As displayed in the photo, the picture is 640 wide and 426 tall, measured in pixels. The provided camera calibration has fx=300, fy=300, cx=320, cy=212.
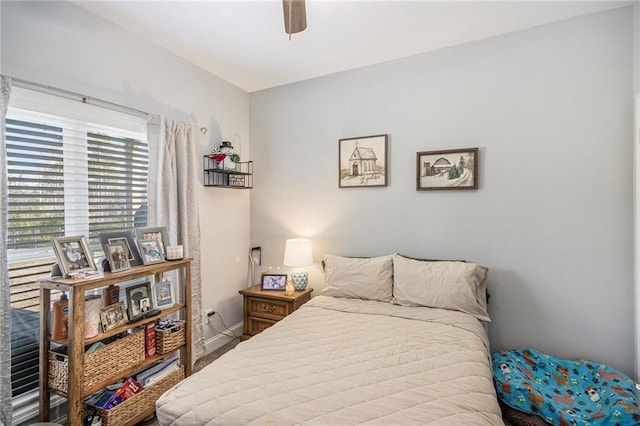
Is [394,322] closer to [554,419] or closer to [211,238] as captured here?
[554,419]

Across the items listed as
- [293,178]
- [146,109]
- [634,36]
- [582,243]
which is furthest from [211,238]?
[634,36]

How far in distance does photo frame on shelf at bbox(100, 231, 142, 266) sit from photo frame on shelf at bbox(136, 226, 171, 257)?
0.05 meters

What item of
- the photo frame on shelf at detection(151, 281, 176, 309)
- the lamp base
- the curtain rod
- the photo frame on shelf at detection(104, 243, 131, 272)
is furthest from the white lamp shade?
the curtain rod

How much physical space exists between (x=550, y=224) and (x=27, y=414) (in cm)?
356

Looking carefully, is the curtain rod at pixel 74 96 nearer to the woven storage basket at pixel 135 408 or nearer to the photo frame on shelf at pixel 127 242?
the photo frame on shelf at pixel 127 242

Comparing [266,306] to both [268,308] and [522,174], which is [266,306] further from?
[522,174]

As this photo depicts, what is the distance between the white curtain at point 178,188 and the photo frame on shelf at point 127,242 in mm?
369

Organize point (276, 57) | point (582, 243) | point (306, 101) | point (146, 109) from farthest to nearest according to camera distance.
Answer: point (306, 101), point (276, 57), point (146, 109), point (582, 243)

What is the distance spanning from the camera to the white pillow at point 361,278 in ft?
8.09

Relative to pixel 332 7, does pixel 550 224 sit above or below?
below

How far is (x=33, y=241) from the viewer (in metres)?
1.74

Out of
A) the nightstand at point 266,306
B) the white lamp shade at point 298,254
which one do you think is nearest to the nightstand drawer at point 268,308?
the nightstand at point 266,306

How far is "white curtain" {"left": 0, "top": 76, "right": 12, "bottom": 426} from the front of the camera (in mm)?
1507

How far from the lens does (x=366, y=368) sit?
1.48 m
